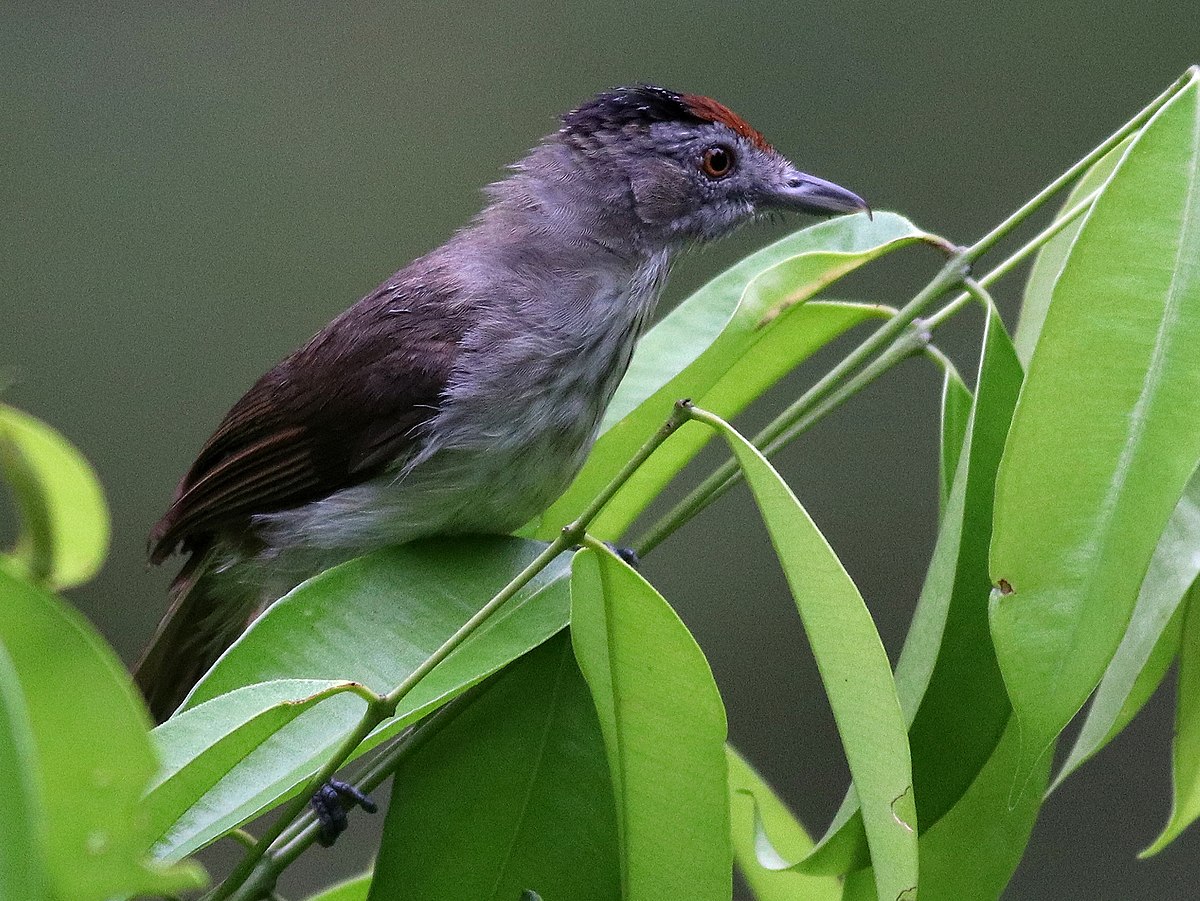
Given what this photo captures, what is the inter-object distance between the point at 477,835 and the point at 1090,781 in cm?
422

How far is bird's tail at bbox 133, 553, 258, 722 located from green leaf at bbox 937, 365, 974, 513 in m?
1.42

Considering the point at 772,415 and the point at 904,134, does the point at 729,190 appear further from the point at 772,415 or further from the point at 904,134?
the point at 904,134

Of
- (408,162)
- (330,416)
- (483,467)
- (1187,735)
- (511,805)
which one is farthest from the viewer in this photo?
(408,162)

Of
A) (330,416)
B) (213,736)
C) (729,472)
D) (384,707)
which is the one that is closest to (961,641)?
(729,472)

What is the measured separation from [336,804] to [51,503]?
0.66m

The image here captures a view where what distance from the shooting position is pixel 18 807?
2.37ft

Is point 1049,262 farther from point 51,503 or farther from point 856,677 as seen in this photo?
point 51,503

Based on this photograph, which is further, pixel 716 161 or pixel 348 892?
pixel 716 161

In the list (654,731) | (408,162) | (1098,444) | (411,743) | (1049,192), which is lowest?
(408,162)

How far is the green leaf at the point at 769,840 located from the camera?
5.22ft

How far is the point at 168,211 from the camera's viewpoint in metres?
6.24

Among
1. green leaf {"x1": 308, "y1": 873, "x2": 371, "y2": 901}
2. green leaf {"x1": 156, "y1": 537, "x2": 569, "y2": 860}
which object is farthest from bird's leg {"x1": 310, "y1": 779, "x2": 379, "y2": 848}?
green leaf {"x1": 156, "y1": 537, "x2": 569, "y2": 860}

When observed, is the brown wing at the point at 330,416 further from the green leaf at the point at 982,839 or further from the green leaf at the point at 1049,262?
the green leaf at the point at 982,839

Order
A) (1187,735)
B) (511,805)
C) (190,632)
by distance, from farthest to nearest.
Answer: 1. (190,632)
2. (511,805)
3. (1187,735)
